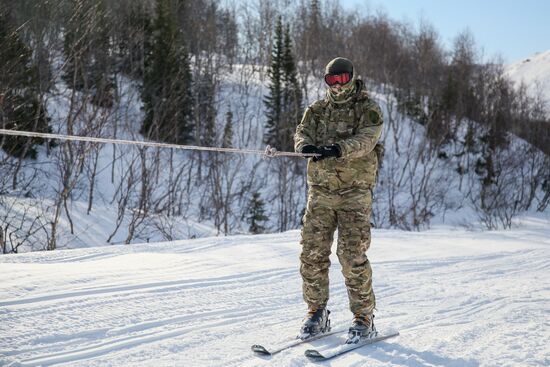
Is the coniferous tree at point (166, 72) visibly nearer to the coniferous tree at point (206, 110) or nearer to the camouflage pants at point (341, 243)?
the coniferous tree at point (206, 110)

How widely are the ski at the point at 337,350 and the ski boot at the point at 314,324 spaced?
24cm

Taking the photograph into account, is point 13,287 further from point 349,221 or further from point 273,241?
point 273,241

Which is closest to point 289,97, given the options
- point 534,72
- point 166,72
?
point 166,72

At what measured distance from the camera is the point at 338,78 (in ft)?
13.1

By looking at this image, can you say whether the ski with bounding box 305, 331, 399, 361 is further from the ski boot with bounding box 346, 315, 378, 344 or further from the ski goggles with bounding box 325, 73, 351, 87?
the ski goggles with bounding box 325, 73, 351, 87

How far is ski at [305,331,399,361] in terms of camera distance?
358 cm

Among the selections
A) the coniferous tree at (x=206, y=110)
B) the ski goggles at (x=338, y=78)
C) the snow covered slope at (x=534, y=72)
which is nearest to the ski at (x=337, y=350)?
the ski goggles at (x=338, y=78)

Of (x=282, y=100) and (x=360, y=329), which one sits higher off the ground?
(x=282, y=100)

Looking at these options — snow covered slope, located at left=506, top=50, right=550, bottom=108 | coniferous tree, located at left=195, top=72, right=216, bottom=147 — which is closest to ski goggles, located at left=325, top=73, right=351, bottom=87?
coniferous tree, located at left=195, top=72, right=216, bottom=147

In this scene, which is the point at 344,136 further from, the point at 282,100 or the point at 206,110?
the point at 282,100

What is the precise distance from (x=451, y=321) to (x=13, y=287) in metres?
3.66

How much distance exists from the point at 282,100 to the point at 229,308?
3316cm

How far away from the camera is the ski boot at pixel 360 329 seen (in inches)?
154

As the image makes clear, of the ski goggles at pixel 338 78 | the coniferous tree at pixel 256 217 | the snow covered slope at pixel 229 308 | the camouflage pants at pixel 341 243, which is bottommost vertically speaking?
the coniferous tree at pixel 256 217
